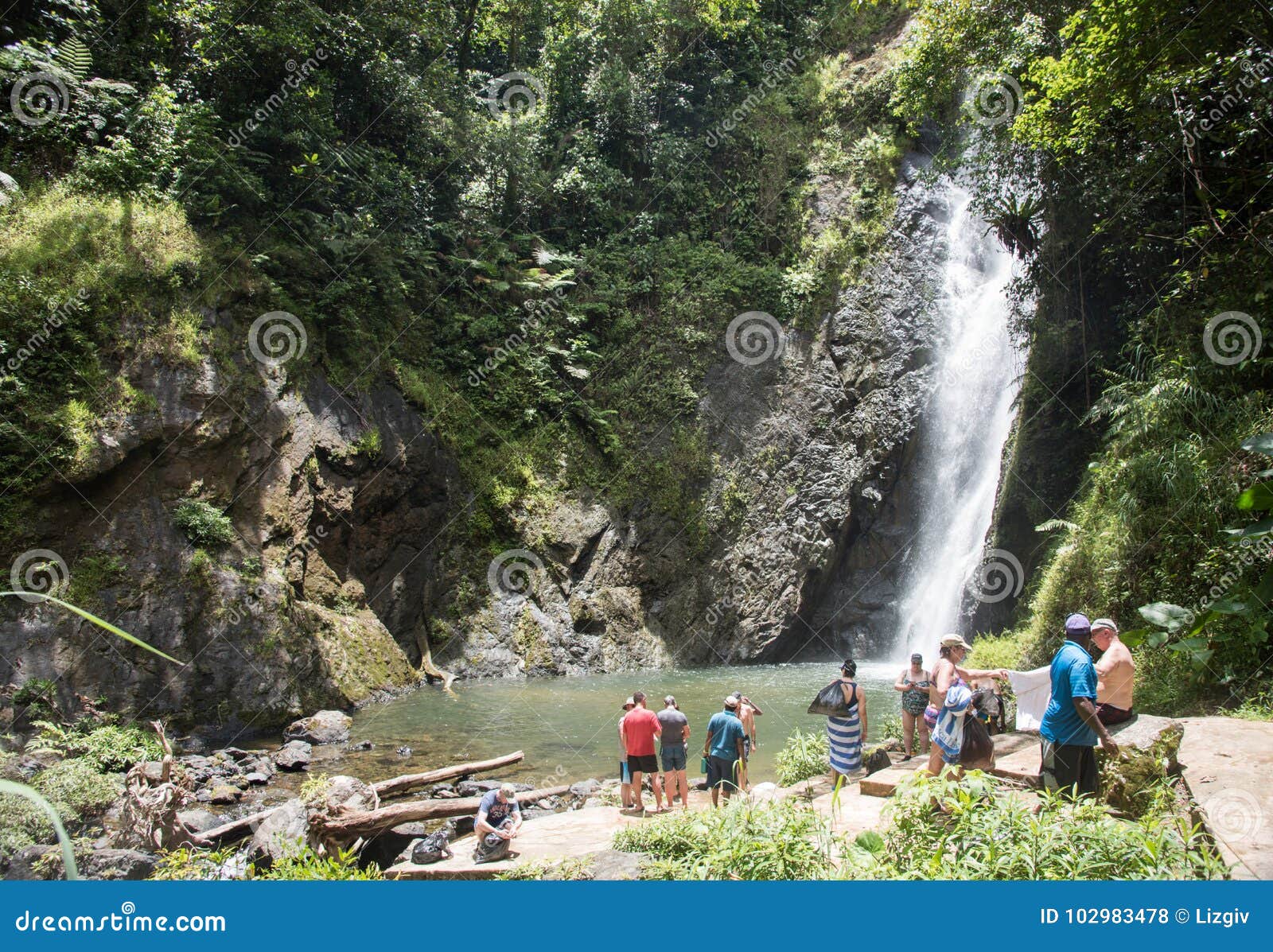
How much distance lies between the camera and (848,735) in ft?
26.8

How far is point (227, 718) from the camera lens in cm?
1191

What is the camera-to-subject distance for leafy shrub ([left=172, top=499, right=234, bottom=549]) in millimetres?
12500

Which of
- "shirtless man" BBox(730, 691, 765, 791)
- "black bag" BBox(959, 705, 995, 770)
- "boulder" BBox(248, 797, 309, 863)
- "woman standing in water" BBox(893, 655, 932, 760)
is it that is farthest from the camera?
"woman standing in water" BBox(893, 655, 932, 760)

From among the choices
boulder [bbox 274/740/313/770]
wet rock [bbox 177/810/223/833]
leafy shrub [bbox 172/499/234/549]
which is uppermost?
leafy shrub [bbox 172/499/234/549]

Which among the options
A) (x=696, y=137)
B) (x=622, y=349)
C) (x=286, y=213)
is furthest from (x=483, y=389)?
(x=696, y=137)

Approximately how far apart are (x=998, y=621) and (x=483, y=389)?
12.9 metres

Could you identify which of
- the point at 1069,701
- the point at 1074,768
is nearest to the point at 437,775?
the point at 1074,768

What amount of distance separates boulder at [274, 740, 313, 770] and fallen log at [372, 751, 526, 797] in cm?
150

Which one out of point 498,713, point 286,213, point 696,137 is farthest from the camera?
point 696,137

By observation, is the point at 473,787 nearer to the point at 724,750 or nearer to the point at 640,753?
the point at 640,753

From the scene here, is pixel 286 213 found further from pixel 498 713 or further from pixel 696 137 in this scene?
pixel 696 137

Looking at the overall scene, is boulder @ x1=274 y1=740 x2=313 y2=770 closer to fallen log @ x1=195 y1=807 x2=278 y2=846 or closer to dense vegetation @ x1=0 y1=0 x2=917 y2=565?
fallen log @ x1=195 y1=807 x2=278 y2=846

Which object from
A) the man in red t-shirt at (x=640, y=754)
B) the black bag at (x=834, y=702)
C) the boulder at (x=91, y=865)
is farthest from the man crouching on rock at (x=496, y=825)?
the black bag at (x=834, y=702)

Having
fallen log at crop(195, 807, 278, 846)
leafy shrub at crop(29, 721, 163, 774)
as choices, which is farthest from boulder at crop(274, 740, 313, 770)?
fallen log at crop(195, 807, 278, 846)
